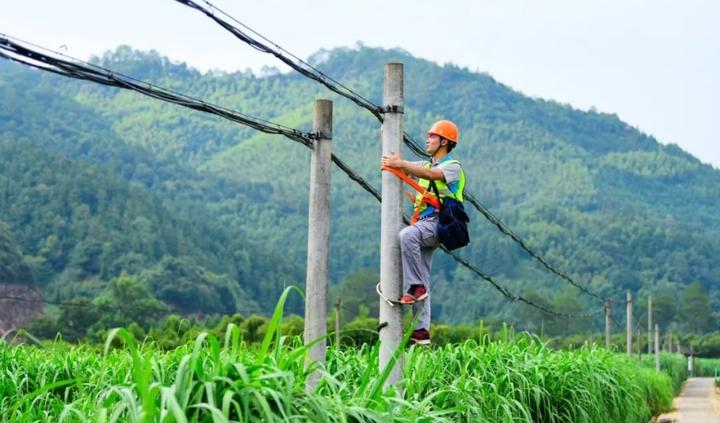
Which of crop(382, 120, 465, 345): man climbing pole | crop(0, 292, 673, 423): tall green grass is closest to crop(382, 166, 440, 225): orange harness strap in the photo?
crop(382, 120, 465, 345): man climbing pole

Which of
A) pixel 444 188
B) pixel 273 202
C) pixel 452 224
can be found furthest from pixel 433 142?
pixel 273 202

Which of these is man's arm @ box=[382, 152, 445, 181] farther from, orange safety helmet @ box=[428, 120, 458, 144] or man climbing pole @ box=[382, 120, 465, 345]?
orange safety helmet @ box=[428, 120, 458, 144]

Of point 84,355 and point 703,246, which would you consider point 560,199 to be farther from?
point 84,355

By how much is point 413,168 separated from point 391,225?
0.45 m

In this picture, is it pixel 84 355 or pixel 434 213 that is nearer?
pixel 434 213

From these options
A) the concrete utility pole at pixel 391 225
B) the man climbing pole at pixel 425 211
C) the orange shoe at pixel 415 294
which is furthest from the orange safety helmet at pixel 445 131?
the orange shoe at pixel 415 294

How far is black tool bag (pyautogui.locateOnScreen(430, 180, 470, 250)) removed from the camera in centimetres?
891

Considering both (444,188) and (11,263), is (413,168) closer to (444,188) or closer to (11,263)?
(444,188)

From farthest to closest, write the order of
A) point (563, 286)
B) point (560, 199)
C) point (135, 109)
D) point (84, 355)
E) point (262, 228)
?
point (135, 109) < point (560, 199) < point (262, 228) < point (563, 286) < point (84, 355)

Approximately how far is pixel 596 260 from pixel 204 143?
2477 inches

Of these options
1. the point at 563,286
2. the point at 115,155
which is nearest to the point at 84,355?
the point at 563,286

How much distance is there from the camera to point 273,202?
417 ft

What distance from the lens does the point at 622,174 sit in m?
176

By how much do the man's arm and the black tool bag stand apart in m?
0.19
